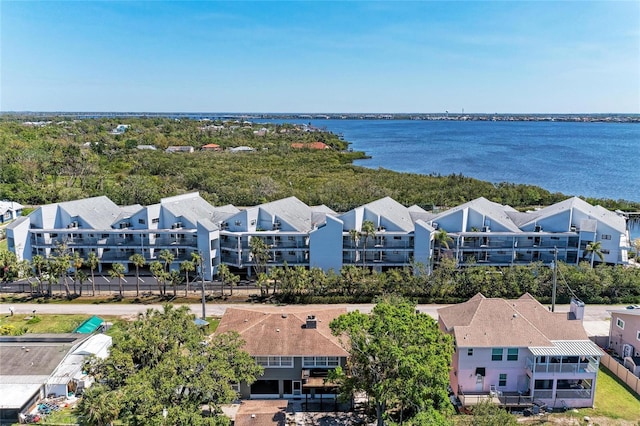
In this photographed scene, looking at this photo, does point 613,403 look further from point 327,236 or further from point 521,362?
point 327,236

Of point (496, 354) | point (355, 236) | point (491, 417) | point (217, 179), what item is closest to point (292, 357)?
point (491, 417)

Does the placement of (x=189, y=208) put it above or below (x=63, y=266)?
above

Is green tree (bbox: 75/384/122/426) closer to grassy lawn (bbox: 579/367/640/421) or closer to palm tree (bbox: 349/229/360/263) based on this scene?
grassy lawn (bbox: 579/367/640/421)

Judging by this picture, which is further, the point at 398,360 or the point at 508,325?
the point at 508,325

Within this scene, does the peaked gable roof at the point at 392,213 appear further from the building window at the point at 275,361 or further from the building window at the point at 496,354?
the building window at the point at 275,361

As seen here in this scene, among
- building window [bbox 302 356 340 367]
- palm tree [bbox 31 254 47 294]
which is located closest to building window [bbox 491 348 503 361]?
building window [bbox 302 356 340 367]

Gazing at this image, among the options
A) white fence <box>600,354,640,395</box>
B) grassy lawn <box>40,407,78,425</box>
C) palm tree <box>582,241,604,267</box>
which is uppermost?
palm tree <box>582,241,604,267</box>
